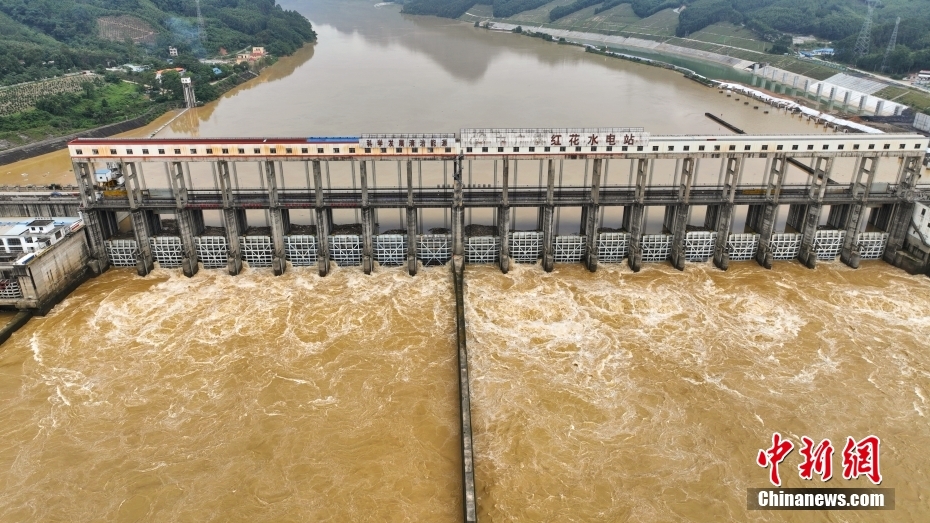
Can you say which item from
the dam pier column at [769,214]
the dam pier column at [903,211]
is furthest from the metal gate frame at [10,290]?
the dam pier column at [903,211]

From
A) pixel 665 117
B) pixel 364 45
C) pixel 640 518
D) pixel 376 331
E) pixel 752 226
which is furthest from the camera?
pixel 364 45

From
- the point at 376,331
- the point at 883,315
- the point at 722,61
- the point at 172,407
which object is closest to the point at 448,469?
the point at 376,331

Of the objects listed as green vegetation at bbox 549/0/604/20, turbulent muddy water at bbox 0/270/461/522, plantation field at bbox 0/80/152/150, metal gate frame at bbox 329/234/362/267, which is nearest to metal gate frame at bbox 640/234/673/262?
turbulent muddy water at bbox 0/270/461/522

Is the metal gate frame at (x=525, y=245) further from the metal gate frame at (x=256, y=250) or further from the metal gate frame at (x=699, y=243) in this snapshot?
the metal gate frame at (x=256, y=250)

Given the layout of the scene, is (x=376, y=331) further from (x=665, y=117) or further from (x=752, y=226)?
(x=665, y=117)

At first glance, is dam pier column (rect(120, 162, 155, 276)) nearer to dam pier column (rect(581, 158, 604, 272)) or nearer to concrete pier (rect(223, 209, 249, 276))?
concrete pier (rect(223, 209, 249, 276))
